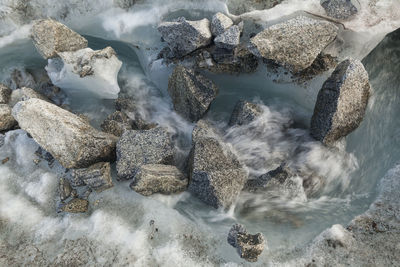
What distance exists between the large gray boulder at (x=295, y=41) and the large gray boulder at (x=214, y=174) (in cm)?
88

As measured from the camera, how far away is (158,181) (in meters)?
2.39

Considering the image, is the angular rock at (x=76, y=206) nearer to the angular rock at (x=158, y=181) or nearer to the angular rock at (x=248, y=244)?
the angular rock at (x=158, y=181)

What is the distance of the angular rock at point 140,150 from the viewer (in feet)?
8.30

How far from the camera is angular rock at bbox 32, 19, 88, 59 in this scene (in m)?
2.92

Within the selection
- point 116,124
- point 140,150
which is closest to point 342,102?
point 140,150

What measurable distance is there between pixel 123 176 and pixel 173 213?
0.53 metres

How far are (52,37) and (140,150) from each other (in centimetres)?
142

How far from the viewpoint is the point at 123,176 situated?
2.53 metres

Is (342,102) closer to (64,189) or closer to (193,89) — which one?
(193,89)

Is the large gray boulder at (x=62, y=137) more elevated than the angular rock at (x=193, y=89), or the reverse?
the angular rock at (x=193, y=89)

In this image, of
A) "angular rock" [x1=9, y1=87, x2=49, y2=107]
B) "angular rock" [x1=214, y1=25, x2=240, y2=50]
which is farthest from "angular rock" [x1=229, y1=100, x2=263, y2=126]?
"angular rock" [x1=9, y1=87, x2=49, y2=107]

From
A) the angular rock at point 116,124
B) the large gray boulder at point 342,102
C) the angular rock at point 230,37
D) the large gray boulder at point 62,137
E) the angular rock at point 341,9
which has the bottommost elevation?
the angular rock at point 116,124

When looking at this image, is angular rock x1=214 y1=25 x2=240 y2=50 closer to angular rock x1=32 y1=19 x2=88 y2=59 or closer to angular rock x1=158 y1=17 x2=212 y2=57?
angular rock x1=158 y1=17 x2=212 y2=57

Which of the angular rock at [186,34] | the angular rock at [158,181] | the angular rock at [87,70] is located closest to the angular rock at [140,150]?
the angular rock at [158,181]
